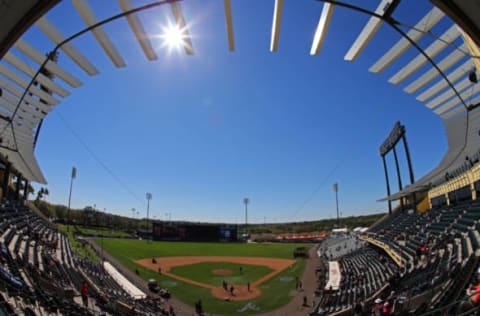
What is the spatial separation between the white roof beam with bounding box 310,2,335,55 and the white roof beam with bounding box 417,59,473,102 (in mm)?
2976

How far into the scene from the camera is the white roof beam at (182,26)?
4180 mm

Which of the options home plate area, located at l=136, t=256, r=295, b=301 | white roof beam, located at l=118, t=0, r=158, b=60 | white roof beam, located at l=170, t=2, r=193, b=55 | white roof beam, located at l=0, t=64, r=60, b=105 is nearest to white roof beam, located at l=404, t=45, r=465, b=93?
white roof beam, located at l=170, t=2, r=193, b=55

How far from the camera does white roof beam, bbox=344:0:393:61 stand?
400cm

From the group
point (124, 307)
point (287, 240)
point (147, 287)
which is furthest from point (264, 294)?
point (287, 240)

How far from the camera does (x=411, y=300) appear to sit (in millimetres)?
10766

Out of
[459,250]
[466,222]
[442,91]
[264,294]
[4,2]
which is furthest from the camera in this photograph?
[264,294]

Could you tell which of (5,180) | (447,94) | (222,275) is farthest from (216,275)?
(447,94)

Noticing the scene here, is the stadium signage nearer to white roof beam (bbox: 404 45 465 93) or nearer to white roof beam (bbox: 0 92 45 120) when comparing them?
white roof beam (bbox: 404 45 465 93)

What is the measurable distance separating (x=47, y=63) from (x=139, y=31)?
289 cm

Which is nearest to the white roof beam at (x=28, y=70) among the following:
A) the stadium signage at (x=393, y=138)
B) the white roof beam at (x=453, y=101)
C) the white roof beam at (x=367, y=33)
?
the white roof beam at (x=367, y=33)

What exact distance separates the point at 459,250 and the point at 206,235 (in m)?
66.6

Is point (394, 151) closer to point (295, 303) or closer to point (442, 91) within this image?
point (295, 303)

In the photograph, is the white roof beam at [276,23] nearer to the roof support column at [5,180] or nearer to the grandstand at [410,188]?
the grandstand at [410,188]

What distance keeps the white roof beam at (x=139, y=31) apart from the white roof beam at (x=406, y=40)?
13.3ft
